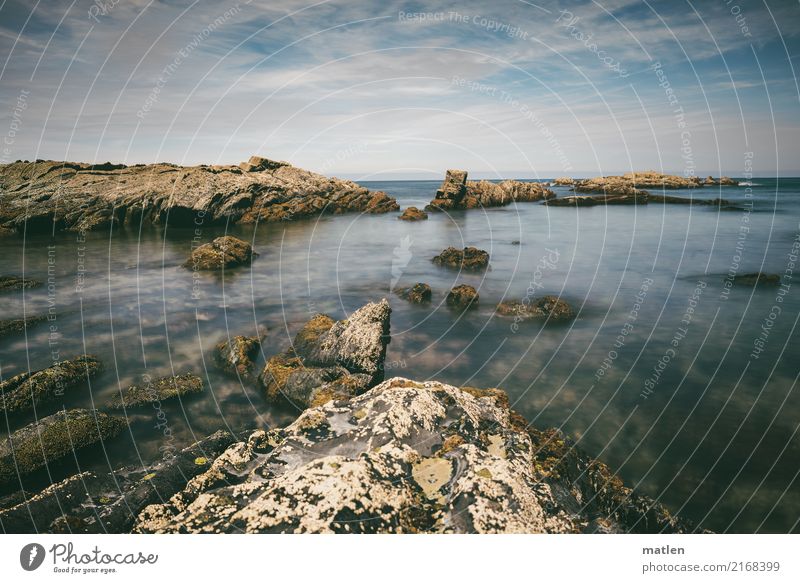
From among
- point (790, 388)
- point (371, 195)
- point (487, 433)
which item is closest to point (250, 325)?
point (487, 433)

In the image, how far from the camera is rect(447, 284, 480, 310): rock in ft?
54.5

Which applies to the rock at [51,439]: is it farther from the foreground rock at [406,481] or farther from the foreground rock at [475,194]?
the foreground rock at [475,194]

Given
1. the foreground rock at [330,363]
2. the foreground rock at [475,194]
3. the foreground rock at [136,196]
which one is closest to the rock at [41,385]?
the foreground rock at [330,363]

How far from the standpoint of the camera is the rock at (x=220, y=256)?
22.9 metres

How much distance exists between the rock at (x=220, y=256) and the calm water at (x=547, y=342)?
884mm

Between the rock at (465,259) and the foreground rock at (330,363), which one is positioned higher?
the rock at (465,259)

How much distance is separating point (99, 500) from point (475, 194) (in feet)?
208

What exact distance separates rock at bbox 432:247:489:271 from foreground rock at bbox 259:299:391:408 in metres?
12.7

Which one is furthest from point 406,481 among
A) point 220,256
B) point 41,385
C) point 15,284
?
point 15,284

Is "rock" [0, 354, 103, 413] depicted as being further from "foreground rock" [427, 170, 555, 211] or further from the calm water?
"foreground rock" [427, 170, 555, 211]

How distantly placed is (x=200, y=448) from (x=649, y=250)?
1223 inches

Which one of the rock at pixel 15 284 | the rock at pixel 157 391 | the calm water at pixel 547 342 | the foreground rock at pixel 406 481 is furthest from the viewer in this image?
the rock at pixel 15 284

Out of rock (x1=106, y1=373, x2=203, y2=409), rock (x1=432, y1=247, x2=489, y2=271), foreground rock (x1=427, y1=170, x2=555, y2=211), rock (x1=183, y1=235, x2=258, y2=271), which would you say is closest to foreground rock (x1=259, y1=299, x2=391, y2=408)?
rock (x1=106, y1=373, x2=203, y2=409)
